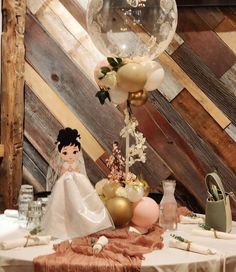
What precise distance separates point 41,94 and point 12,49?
0.35 metres

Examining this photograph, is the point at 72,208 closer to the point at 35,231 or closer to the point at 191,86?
the point at 35,231

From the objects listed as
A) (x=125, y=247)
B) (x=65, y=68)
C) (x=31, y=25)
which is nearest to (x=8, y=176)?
(x=65, y=68)

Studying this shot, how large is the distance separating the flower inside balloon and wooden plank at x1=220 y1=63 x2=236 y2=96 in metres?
0.85

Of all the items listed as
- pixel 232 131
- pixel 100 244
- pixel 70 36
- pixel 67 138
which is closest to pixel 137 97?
pixel 67 138

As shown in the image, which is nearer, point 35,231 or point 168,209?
point 35,231

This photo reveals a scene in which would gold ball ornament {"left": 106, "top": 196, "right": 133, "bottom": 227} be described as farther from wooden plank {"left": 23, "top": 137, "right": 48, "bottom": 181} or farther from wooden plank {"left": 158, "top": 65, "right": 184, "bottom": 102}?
wooden plank {"left": 23, "top": 137, "right": 48, "bottom": 181}

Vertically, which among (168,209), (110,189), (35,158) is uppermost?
(35,158)

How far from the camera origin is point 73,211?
1778 millimetres

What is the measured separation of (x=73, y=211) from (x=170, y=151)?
1.23 metres

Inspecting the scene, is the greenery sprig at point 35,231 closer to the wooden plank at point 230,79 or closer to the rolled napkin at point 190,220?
the rolled napkin at point 190,220

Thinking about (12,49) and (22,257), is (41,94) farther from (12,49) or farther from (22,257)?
(22,257)

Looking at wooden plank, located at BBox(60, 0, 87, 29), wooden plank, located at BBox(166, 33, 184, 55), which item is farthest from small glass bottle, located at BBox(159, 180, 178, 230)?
wooden plank, located at BBox(60, 0, 87, 29)

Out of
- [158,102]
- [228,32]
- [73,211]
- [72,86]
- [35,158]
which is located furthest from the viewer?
[35,158]

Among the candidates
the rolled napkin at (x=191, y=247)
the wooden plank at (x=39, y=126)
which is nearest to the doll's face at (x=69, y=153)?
the rolled napkin at (x=191, y=247)
